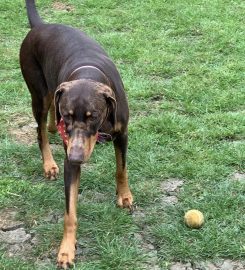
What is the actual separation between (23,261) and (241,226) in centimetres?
151

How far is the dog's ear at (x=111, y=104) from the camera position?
11.3 feet

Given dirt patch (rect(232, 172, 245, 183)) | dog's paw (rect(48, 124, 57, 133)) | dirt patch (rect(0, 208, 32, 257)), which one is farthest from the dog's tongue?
dog's paw (rect(48, 124, 57, 133))

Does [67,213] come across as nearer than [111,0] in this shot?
Yes

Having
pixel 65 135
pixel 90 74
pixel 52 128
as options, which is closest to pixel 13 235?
pixel 65 135

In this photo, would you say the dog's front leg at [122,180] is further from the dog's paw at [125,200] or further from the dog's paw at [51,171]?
the dog's paw at [51,171]

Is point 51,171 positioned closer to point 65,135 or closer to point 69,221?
point 69,221

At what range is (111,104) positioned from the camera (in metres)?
3.51

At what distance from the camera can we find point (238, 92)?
19.1 feet

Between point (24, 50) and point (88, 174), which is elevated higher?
point (24, 50)

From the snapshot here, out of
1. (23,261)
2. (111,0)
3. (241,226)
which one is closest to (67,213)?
(23,261)

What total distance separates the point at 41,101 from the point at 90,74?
1.05m

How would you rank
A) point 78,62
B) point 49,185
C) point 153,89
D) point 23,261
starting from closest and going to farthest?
1. point 23,261
2. point 78,62
3. point 49,185
4. point 153,89

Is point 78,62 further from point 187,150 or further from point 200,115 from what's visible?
point 200,115

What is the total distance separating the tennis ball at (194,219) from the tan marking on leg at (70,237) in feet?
2.62
